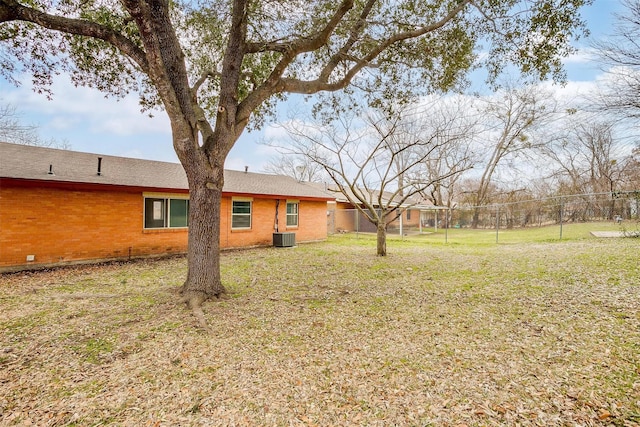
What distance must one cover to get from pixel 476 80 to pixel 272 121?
18.2 feet

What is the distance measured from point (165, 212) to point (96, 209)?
6.32ft

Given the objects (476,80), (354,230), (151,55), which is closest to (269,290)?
(151,55)

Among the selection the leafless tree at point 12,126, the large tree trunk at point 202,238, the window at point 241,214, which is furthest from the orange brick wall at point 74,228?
the leafless tree at point 12,126

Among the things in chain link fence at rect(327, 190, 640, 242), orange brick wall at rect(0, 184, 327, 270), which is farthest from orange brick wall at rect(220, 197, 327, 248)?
chain link fence at rect(327, 190, 640, 242)

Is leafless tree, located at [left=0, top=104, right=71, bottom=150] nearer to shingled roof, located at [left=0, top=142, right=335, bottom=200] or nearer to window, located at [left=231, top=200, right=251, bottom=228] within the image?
shingled roof, located at [left=0, top=142, right=335, bottom=200]

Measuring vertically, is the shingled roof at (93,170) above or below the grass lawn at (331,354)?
above

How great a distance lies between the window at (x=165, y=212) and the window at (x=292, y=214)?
15.6ft

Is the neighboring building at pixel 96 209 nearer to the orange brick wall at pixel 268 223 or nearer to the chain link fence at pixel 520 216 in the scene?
the orange brick wall at pixel 268 223

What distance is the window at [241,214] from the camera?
11.8 m

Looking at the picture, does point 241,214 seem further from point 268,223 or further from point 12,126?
point 12,126

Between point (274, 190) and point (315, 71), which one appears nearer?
point (315, 71)

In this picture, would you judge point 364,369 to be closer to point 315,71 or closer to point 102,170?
point 315,71

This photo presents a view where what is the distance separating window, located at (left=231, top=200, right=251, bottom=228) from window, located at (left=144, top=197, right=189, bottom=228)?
189 cm

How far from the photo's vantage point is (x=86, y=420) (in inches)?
89.9
